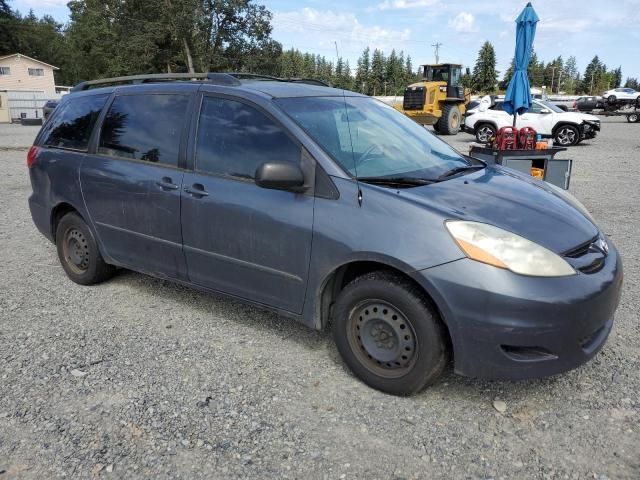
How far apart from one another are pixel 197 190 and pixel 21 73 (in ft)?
221

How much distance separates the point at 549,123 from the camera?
18.1 meters

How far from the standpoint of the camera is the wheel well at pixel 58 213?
477cm

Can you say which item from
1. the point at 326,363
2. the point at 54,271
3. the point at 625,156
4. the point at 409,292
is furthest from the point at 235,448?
the point at 625,156

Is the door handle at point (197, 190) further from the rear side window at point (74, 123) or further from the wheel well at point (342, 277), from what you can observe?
the rear side window at point (74, 123)

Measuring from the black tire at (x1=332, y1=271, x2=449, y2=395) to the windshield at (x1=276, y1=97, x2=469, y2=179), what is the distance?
72cm

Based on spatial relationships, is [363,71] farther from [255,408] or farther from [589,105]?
[255,408]

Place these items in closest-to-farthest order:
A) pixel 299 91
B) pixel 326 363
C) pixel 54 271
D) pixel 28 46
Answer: pixel 326 363, pixel 299 91, pixel 54 271, pixel 28 46

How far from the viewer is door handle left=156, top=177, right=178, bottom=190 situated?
12.4 feet

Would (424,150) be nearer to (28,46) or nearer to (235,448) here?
(235,448)

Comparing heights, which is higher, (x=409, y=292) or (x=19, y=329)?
(x=409, y=292)

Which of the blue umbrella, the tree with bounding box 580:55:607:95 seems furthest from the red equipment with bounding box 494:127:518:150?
the tree with bounding box 580:55:607:95

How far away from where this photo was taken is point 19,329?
3979 millimetres

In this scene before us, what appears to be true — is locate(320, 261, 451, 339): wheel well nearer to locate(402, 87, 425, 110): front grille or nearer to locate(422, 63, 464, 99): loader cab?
locate(402, 87, 425, 110): front grille

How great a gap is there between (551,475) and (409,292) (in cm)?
107
